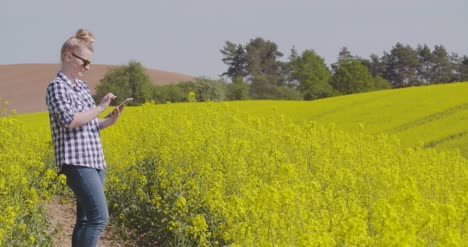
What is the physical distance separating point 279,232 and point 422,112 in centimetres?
1832

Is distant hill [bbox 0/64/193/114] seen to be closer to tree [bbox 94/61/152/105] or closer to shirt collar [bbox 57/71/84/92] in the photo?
tree [bbox 94/61/152/105]

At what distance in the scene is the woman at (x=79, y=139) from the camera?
4574 mm

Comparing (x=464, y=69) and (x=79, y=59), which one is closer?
(x=79, y=59)

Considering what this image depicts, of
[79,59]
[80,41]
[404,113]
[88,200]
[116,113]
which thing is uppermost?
[80,41]

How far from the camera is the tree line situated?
55562 mm

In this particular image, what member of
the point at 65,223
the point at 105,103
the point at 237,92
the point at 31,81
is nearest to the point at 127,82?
the point at 31,81

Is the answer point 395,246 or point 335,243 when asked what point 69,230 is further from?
point 395,246

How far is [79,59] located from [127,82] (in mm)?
51326

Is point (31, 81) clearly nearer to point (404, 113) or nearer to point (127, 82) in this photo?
point (127, 82)

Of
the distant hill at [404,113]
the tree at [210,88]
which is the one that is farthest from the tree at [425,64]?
the distant hill at [404,113]

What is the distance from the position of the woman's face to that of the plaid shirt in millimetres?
89

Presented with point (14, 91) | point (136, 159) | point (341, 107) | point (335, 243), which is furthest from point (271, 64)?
point (335, 243)

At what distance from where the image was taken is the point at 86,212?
4.67m

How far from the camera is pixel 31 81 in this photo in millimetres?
56938
